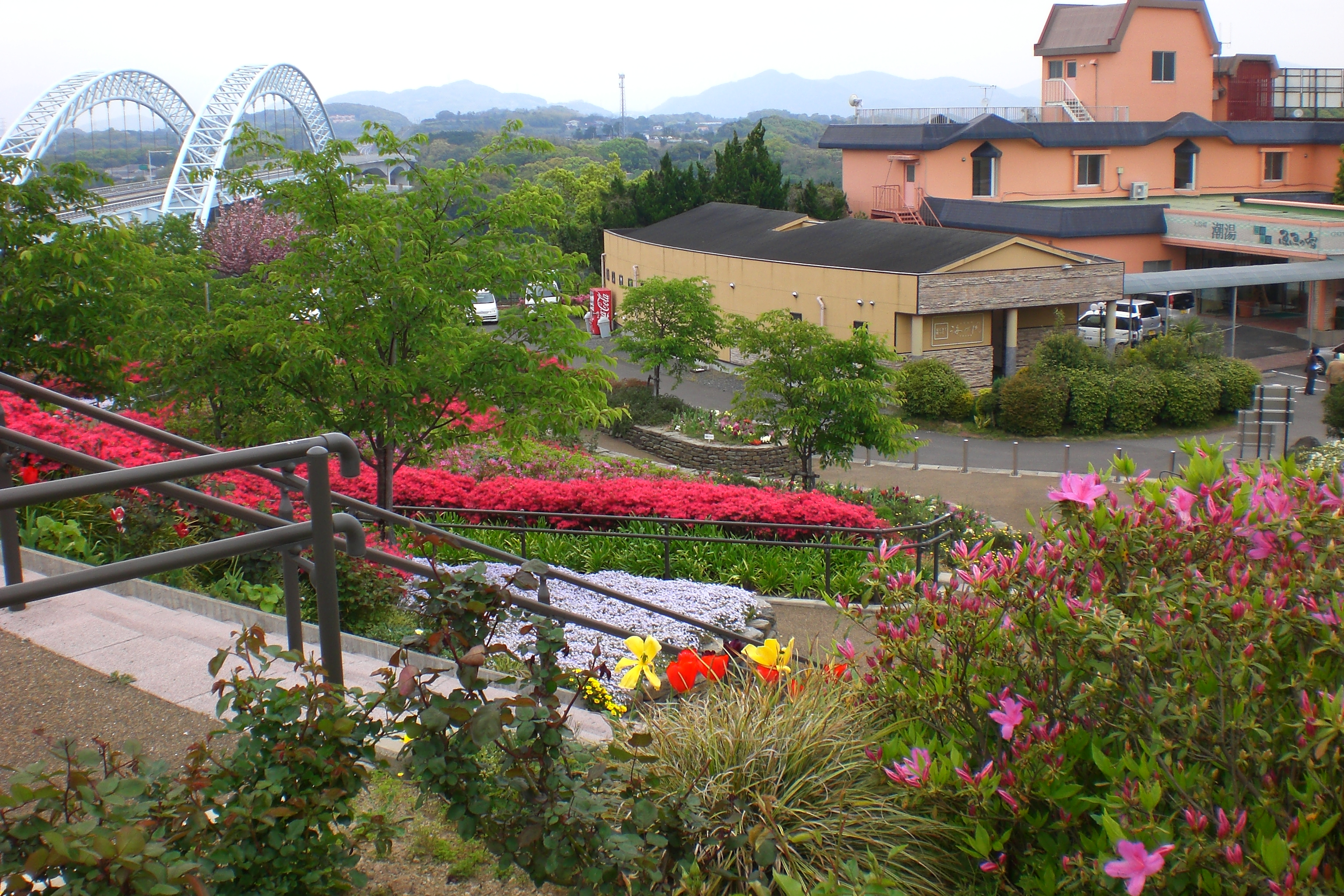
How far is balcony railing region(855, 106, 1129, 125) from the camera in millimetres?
52281

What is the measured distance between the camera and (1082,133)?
49.7m

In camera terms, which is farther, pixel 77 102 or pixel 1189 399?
pixel 77 102

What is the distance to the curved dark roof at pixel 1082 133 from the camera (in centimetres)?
4775

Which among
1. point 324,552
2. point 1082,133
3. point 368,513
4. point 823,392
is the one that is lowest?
point 823,392

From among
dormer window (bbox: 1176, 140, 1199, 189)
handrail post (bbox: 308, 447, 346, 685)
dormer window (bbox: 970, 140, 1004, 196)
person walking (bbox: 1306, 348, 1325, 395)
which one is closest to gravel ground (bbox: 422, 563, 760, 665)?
handrail post (bbox: 308, 447, 346, 685)

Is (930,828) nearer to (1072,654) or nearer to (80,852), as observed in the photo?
(1072,654)

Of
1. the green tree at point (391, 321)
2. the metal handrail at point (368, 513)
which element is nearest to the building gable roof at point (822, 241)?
the green tree at point (391, 321)

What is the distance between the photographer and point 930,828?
4.09 metres

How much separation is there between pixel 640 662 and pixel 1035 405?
24.5 m

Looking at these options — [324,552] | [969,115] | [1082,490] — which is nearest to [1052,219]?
[969,115]

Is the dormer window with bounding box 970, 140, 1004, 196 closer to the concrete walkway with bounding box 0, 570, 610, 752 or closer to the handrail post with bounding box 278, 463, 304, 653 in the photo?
the concrete walkway with bounding box 0, 570, 610, 752

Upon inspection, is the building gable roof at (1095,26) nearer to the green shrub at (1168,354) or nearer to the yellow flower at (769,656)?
the green shrub at (1168,354)

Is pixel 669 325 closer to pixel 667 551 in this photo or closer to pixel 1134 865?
pixel 667 551

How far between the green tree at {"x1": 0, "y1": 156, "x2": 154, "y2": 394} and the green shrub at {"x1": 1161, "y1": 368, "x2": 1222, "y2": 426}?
25916mm
